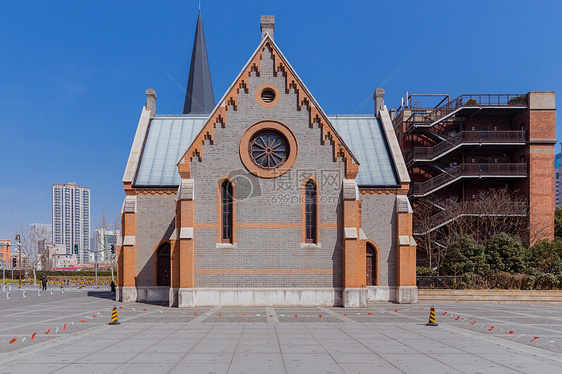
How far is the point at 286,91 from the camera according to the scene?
2591 centimetres

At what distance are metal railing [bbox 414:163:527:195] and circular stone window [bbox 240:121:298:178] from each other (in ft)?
71.3

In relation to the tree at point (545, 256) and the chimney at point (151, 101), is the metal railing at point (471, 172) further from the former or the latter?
the chimney at point (151, 101)

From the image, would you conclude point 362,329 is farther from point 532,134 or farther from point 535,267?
point 532,134

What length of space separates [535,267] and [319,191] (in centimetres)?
1861

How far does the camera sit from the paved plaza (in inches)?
430

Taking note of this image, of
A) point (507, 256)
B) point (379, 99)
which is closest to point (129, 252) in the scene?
point (379, 99)

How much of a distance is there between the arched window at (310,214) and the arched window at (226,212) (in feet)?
15.3

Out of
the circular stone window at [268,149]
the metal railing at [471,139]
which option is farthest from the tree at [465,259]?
the circular stone window at [268,149]

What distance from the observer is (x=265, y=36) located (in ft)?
86.1

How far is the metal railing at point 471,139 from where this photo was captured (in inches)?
1709

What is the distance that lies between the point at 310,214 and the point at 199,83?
26.2 metres

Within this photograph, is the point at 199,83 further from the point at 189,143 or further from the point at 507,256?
the point at 507,256

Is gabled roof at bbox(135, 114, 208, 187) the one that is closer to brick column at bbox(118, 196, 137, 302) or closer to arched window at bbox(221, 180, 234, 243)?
brick column at bbox(118, 196, 137, 302)

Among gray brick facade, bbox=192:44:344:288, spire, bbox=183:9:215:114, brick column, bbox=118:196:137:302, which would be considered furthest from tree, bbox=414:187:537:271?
brick column, bbox=118:196:137:302
